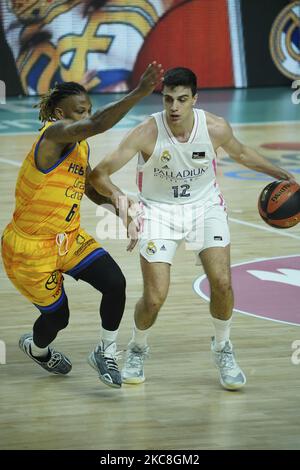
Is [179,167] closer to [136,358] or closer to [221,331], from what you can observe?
[221,331]

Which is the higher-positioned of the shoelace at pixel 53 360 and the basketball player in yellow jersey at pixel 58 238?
the basketball player in yellow jersey at pixel 58 238

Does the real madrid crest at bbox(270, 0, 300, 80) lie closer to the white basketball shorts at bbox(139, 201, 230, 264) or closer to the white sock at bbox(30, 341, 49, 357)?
the white basketball shorts at bbox(139, 201, 230, 264)

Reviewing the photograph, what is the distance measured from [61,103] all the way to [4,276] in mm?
3246

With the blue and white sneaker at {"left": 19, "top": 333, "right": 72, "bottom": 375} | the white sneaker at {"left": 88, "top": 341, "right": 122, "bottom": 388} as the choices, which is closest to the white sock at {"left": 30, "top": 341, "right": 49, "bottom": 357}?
the blue and white sneaker at {"left": 19, "top": 333, "right": 72, "bottom": 375}

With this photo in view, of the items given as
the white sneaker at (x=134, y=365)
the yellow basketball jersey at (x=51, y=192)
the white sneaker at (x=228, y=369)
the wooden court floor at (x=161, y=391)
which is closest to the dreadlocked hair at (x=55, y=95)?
the yellow basketball jersey at (x=51, y=192)

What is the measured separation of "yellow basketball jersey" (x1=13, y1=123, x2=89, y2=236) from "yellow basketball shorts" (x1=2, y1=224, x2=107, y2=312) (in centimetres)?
7

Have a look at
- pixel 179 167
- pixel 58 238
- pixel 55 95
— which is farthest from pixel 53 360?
pixel 55 95

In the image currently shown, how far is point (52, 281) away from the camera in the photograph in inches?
236

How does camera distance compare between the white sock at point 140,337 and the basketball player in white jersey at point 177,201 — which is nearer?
the basketball player in white jersey at point 177,201

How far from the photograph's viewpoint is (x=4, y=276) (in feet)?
29.0

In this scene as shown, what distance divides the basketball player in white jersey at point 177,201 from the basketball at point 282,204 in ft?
1.43

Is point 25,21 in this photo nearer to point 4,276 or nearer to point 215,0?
point 215,0

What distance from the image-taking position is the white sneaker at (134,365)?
621cm

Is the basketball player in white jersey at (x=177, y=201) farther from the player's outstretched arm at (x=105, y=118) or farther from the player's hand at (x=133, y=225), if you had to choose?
the player's outstretched arm at (x=105, y=118)
